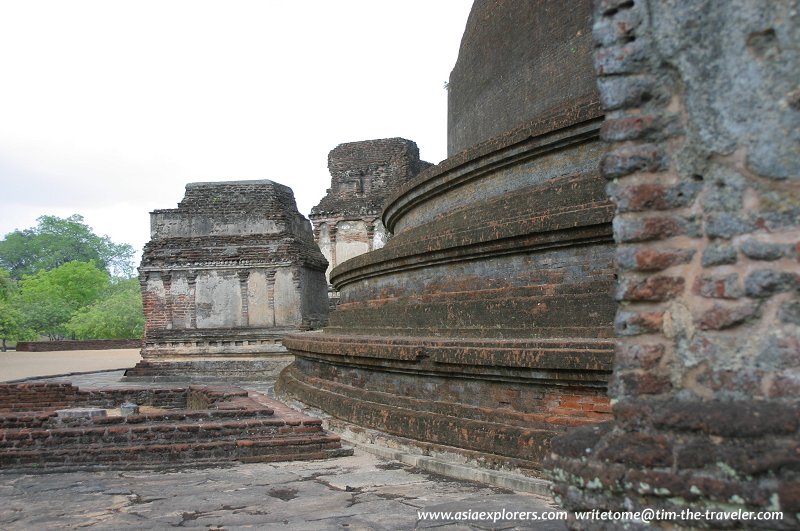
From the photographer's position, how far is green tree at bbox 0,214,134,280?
5944 centimetres

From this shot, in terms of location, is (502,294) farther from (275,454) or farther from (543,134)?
(275,454)

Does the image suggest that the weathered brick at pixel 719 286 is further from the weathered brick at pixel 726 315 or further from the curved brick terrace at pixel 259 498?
the curved brick terrace at pixel 259 498

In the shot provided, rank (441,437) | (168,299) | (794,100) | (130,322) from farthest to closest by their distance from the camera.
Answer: (130,322), (168,299), (441,437), (794,100)

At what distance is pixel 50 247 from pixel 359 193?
4716 cm

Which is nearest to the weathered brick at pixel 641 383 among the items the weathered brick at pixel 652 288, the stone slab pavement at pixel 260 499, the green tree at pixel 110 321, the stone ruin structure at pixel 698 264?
the stone ruin structure at pixel 698 264

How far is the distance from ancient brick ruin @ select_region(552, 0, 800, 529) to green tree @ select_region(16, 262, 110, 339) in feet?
129

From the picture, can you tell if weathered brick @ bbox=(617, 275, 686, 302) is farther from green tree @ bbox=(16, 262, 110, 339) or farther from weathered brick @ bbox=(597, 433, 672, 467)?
green tree @ bbox=(16, 262, 110, 339)

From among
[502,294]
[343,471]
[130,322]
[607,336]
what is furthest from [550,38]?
[130,322]

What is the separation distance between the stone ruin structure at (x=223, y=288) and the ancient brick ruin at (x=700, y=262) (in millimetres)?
12332

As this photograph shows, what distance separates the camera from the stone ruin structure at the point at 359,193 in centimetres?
2019

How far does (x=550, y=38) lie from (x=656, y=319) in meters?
5.53

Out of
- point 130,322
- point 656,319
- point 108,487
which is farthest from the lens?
point 130,322

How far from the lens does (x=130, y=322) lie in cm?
3922

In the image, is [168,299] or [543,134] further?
[168,299]
